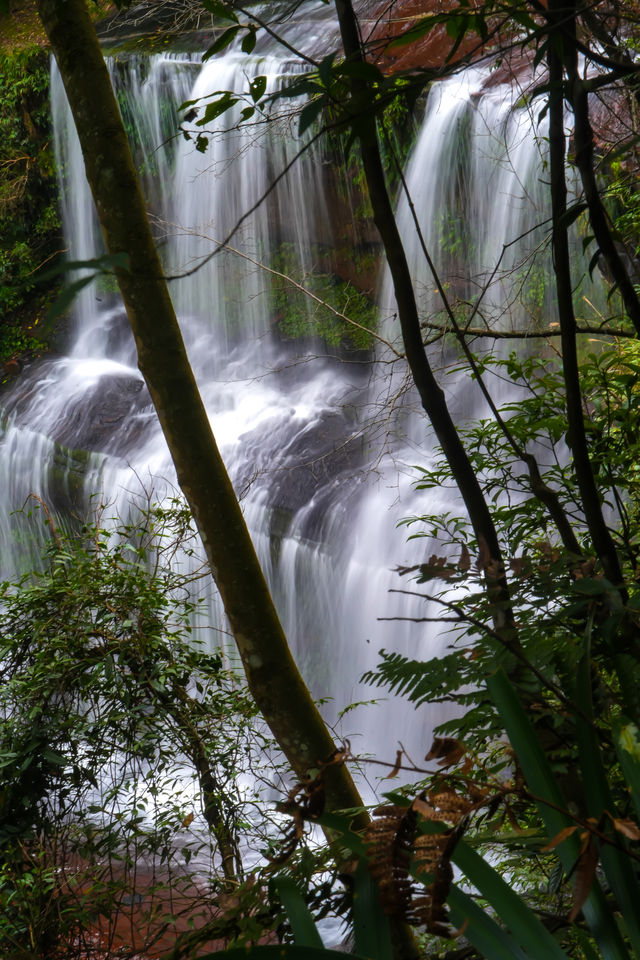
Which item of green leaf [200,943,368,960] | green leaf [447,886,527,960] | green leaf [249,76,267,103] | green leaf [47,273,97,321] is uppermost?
green leaf [249,76,267,103]

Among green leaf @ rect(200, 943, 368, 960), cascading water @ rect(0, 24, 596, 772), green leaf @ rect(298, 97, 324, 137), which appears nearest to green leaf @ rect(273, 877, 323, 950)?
green leaf @ rect(200, 943, 368, 960)

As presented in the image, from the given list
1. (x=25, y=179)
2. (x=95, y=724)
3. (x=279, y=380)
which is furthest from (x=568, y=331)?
(x=25, y=179)

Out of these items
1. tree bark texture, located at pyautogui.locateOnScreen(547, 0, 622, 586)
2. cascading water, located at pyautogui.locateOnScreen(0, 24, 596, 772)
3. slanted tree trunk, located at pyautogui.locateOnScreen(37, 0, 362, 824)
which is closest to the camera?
tree bark texture, located at pyautogui.locateOnScreen(547, 0, 622, 586)

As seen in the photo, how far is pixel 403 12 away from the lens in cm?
620

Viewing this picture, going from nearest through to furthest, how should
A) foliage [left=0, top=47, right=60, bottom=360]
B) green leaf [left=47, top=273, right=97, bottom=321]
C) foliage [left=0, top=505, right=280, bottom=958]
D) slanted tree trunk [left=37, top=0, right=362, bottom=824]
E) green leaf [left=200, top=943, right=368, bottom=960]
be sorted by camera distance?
green leaf [left=47, top=273, right=97, bottom=321], green leaf [left=200, top=943, right=368, bottom=960], slanted tree trunk [left=37, top=0, right=362, bottom=824], foliage [left=0, top=505, right=280, bottom=958], foliage [left=0, top=47, right=60, bottom=360]

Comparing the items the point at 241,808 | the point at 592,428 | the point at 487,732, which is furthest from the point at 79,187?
the point at 487,732

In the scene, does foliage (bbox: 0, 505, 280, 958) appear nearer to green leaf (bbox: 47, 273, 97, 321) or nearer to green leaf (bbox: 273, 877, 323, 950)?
green leaf (bbox: 273, 877, 323, 950)

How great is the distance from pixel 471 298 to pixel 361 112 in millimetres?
5942

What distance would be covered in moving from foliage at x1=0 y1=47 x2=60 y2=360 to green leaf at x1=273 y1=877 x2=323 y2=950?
1050 centimetres

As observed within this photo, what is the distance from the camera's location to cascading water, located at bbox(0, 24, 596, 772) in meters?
6.23

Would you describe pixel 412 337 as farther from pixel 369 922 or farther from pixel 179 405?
pixel 369 922

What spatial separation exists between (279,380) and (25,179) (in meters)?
4.82

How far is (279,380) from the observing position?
9.04 metres

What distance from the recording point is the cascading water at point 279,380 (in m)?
6.23
